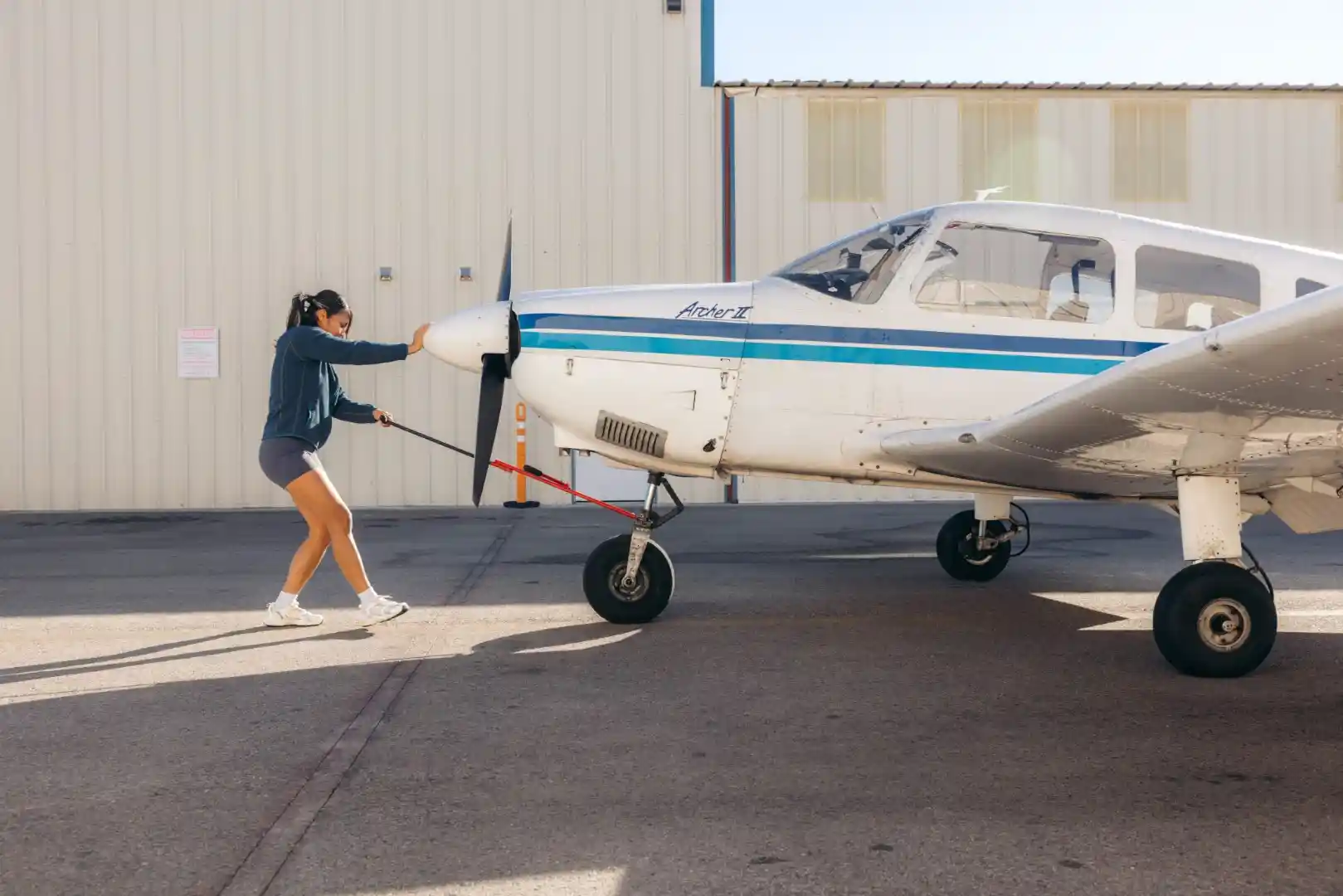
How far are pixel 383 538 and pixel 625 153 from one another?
20.9ft

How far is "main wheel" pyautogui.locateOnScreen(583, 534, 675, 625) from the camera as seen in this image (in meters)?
6.23

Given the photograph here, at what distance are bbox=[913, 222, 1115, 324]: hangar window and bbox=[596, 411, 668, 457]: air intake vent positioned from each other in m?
1.50

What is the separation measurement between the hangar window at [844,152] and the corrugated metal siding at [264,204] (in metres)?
1.75

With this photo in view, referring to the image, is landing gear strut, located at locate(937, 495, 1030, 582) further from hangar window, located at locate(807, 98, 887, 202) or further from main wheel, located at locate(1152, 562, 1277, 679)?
hangar window, located at locate(807, 98, 887, 202)

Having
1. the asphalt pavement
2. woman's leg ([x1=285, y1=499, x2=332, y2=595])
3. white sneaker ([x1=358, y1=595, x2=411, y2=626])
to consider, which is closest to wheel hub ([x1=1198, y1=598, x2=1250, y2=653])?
the asphalt pavement

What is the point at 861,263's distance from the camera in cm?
613

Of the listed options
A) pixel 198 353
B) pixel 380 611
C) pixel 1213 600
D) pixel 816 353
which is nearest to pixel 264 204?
pixel 198 353

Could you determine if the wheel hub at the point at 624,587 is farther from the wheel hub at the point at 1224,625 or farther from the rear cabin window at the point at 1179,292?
the rear cabin window at the point at 1179,292

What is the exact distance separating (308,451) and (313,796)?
3.11 meters

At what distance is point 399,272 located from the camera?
14.6m

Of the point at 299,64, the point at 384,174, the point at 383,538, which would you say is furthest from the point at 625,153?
the point at 383,538

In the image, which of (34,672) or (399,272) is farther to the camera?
(399,272)

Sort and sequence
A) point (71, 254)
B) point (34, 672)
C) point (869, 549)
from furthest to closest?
point (71, 254) < point (869, 549) < point (34, 672)

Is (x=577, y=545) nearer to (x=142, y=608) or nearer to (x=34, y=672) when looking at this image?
(x=142, y=608)
